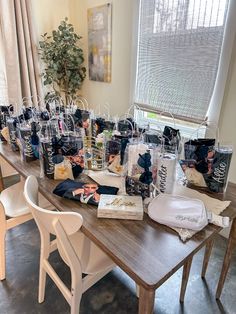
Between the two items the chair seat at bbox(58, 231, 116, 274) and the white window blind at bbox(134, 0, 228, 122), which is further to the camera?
the white window blind at bbox(134, 0, 228, 122)

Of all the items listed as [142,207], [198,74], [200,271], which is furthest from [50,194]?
[198,74]

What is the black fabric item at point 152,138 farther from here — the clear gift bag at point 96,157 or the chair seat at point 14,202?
the chair seat at point 14,202

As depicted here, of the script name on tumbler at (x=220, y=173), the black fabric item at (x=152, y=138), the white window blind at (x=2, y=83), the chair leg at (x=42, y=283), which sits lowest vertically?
the chair leg at (x=42, y=283)

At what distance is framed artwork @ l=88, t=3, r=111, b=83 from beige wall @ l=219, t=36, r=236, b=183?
1.35 meters

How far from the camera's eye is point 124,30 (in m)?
2.25

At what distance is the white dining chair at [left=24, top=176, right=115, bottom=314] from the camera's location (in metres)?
0.78

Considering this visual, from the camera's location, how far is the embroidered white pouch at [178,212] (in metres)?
0.79

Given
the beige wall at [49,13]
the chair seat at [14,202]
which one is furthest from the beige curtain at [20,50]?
the chair seat at [14,202]

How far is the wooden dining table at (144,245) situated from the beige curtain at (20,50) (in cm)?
182

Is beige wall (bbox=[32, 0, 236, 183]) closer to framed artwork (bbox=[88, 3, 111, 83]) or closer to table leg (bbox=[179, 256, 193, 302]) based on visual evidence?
framed artwork (bbox=[88, 3, 111, 83])

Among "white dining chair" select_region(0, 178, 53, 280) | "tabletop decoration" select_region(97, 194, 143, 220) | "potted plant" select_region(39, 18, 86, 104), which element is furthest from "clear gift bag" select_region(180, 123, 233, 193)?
"potted plant" select_region(39, 18, 86, 104)

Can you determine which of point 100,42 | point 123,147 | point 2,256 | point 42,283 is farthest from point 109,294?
point 100,42

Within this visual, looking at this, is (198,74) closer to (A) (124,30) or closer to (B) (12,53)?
(A) (124,30)

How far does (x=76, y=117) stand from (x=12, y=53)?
1.29 meters
